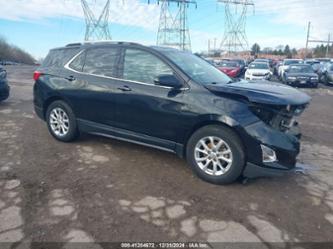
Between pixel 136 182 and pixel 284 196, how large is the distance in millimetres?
1836

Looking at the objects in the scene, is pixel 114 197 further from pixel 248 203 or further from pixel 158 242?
pixel 248 203

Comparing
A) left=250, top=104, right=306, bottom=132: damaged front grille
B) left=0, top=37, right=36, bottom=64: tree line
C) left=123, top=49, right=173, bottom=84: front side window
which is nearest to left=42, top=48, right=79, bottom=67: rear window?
left=123, top=49, right=173, bottom=84: front side window

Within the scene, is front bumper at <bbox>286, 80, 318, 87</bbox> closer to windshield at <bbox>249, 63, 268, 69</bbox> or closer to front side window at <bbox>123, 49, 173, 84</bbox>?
windshield at <bbox>249, 63, 268, 69</bbox>

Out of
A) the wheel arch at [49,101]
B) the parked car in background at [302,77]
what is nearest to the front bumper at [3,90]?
A: the wheel arch at [49,101]

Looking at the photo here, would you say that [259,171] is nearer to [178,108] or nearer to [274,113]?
[274,113]

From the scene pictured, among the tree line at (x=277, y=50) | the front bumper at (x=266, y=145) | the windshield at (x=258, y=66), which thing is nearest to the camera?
the front bumper at (x=266, y=145)

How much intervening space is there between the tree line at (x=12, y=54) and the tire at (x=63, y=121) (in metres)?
60.4

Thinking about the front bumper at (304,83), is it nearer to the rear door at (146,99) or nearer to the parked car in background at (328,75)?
the parked car in background at (328,75)

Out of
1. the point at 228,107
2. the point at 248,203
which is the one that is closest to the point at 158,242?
the point at 248,203

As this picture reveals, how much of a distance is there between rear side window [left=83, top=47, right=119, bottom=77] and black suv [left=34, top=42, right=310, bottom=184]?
2cm

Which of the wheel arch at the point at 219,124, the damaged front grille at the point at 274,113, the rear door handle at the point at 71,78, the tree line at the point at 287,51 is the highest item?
the tree line at the point at 287,51

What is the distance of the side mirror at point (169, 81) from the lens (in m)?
4.29

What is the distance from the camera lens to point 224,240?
2.97 metres

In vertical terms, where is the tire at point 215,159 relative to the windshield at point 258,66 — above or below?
below
